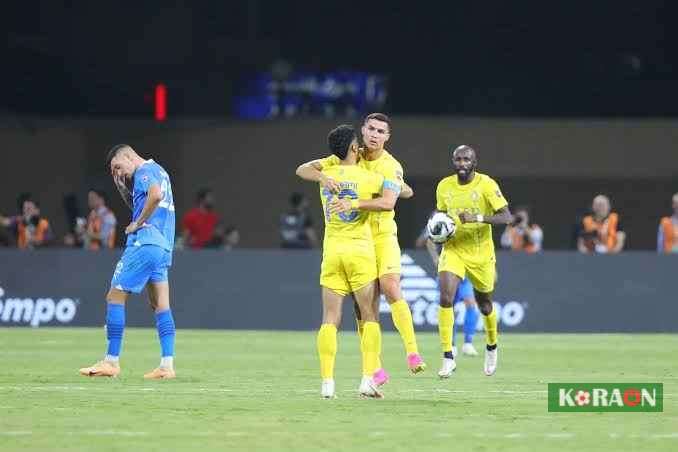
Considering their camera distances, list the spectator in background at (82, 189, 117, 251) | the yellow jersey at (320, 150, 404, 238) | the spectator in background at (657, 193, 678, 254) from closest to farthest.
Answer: the yellow jersey at (320, 150, 404, 238) < the spectator in background at (657, 193, 678, 254) < the spectator in background at (82, 189, 117, 251)

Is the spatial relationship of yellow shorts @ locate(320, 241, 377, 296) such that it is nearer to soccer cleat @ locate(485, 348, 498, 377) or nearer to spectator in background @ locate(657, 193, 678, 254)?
soccer cleat @ locate(485, 348, 498, 377)

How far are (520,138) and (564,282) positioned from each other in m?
7.46

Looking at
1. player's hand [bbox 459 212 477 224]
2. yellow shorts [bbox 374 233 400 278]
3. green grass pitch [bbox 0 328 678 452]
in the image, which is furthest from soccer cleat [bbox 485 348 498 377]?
yellow shorts [bbox 374 233 400 278]

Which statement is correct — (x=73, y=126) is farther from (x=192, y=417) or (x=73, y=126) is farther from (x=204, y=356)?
(x=192, y=417)

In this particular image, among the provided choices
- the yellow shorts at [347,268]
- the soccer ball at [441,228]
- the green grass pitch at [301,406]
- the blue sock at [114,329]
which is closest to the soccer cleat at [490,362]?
the green grass pitch at [301,406]

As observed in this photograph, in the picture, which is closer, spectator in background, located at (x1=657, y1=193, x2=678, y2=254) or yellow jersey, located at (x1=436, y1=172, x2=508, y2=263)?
yellow jersey, located at (x1=436, y1=172, x2=508, y2=263)

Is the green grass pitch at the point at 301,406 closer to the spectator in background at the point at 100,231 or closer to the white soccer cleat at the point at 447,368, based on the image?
the white soccer cleat at the point at 447,368

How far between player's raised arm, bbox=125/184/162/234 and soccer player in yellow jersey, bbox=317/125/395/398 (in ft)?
7.97

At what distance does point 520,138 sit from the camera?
3347 cm

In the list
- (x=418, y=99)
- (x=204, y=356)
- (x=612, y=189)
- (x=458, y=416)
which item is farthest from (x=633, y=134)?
(x=458, y=416)

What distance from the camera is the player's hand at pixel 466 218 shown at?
1708cm

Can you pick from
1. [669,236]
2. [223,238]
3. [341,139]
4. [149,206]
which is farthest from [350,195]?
[223,238]

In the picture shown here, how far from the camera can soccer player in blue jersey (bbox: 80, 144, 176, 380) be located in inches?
626

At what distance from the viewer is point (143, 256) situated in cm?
1597
